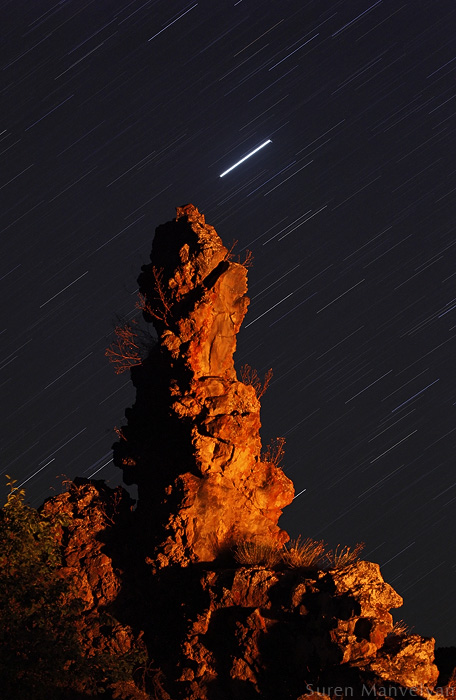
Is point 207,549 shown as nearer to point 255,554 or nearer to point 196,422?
point 255,554

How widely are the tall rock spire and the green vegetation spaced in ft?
6.90

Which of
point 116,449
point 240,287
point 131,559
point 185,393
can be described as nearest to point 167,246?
point 240,287

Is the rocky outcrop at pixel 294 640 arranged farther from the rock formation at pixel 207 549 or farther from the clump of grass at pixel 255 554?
the clump of grass at pixel 255 554

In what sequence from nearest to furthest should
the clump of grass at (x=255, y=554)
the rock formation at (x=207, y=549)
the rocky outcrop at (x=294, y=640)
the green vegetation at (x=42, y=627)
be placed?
1. the green vegetation at (x=42, y=627)
2. the rocky outcrop at (x=294, y=640)
3. the rock formation at (x=207, y=549)
4. the clump of grass at (x=255, y=554)

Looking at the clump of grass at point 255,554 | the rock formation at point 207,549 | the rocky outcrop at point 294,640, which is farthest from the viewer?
the clump of grass at point 255,554

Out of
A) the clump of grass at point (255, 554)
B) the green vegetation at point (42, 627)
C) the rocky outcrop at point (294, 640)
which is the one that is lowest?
the rocky outcrop at point (294, 640)

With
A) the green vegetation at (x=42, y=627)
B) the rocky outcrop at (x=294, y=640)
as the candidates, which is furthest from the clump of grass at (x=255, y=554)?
the green vegetation at (x=42, y=627)

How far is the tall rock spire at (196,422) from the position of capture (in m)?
16.0

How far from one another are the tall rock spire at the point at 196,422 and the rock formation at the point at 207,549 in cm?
3

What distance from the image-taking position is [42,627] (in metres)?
12.6

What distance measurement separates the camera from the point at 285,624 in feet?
45.9

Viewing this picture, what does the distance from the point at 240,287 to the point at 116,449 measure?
4.61m

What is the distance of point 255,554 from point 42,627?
4.61 metres

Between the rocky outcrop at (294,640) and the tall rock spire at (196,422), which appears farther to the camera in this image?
the tall rock spire at (196,422)
